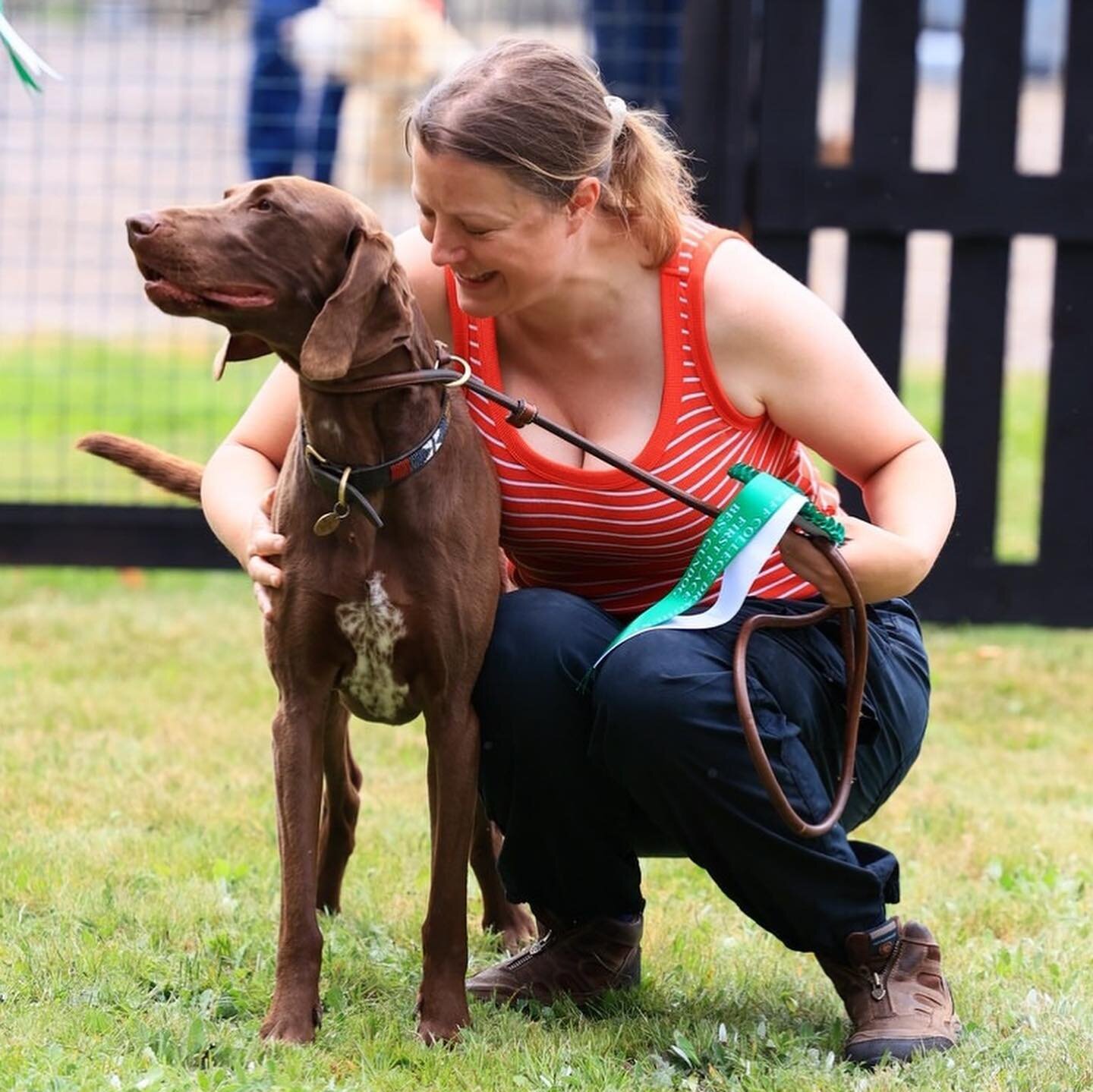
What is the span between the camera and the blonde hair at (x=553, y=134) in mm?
2650

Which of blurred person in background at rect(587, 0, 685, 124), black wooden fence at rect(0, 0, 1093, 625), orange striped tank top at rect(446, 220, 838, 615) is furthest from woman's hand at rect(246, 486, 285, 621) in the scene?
blurred person in background at rect(587, 0, 685, 124)

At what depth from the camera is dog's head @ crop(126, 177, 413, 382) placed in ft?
8.09

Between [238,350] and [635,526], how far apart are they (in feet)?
2.14

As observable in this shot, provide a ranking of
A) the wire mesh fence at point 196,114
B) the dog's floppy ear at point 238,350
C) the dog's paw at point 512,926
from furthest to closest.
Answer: the wire mesh fence at point 196,114 < the dog's paw at point 512,926 < the dog's floppy ear at point 238,350

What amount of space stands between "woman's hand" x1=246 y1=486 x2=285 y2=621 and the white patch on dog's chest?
0.36ft

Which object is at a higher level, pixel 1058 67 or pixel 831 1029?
pixel 1058 67

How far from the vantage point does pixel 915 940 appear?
284 centimetres

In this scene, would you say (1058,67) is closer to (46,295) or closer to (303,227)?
(303,227)

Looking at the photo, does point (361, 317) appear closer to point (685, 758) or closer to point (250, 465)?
point (250, 465)

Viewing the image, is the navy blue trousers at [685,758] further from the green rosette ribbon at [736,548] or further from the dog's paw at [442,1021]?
the dog's paw at [442,1021]

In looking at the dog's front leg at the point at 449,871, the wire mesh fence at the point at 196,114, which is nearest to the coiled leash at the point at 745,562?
the dog's front leg at the point at 449,871

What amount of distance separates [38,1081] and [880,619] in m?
1.46

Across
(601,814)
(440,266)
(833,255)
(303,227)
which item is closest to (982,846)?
(601,814)

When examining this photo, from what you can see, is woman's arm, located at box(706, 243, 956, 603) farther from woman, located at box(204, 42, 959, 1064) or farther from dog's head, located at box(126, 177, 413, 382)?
dog's head, located at box(126, 177, 413, 382)
